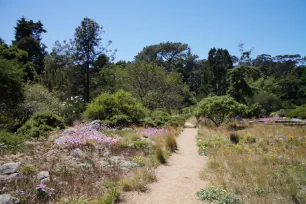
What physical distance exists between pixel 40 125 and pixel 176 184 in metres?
8.54

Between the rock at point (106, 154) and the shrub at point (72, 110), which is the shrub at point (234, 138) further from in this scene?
the shrub at point (72, 110)

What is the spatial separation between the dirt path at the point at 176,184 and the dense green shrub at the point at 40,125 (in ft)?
22.5

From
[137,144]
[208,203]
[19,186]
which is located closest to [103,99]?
[137,144]

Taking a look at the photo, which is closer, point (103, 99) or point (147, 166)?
point (147, 166)

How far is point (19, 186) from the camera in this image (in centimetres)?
480

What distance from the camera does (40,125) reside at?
11.4 metres

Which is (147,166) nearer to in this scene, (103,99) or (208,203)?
(208,203)

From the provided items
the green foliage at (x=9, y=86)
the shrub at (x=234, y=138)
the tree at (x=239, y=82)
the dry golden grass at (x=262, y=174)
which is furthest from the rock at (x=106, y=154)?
the tree at (x=239, y=82)

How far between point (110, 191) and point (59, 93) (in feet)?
61.0

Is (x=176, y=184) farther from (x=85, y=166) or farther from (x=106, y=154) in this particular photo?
(x=106, y=154)

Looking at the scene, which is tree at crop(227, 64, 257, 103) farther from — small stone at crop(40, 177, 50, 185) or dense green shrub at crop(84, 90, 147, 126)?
small stone at crop(40, 177, 50, 185)

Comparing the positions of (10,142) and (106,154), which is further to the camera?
(10,142)

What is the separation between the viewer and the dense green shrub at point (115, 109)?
50.5 feet

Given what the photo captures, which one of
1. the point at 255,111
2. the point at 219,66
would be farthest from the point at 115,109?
the point at 219,66
